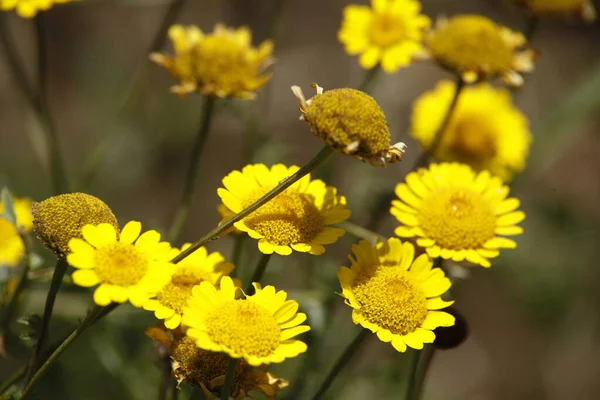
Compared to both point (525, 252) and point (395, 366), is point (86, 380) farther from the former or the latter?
point (525, 252)

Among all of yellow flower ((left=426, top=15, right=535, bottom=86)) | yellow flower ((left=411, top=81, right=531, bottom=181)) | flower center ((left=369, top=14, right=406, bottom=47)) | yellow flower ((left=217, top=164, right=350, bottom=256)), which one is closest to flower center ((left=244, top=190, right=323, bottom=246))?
yellow flower ((left=217, top=164, right=350, bottom=256))

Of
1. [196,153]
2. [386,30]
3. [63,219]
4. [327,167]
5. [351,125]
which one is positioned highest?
[351,125]

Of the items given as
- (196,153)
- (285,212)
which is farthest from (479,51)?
(285,212)

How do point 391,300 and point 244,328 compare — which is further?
point 391,300

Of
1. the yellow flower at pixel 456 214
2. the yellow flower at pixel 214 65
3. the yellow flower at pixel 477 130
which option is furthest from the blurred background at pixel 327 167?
the yellow flower at pixel 456 214

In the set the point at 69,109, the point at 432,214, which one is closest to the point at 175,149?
the point at 69,109

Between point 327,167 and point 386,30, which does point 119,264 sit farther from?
point 386,30

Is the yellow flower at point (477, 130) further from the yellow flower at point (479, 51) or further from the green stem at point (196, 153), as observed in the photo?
the green stem at point (196, 153)
